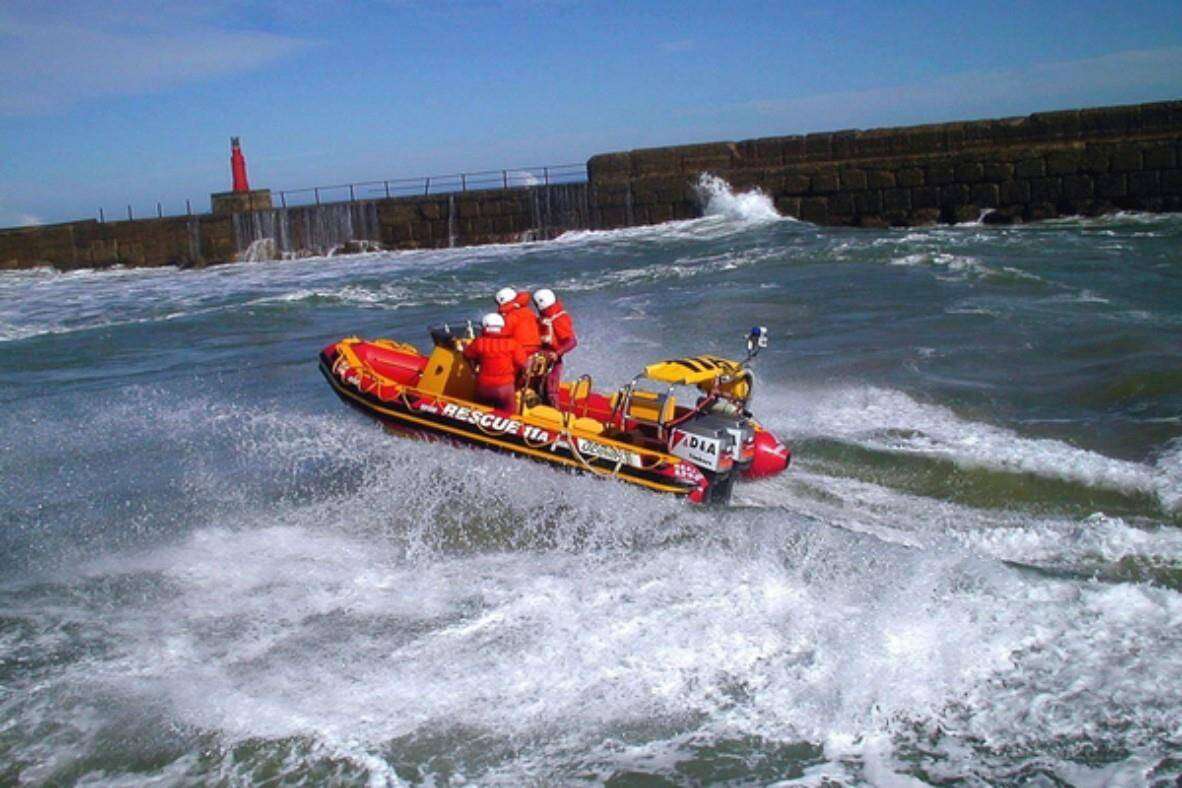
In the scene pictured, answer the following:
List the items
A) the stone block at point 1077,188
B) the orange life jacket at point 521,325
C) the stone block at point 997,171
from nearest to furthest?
1. the orange life jacket at point 521,325
2. the stone block at point 1077,188
3. the stone block at point 997,171

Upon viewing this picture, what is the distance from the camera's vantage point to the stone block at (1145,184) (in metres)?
20.3

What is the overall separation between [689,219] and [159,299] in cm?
1096

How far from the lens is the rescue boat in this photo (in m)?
7.01

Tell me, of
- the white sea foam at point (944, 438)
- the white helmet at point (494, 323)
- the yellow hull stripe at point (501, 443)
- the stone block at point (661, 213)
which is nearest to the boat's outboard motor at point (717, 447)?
the yellow hull stripe at point (501, 443)

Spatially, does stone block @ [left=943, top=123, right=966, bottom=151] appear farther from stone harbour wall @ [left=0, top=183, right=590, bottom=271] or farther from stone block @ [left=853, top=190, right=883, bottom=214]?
stone harbour wall @ [left=0, top=183, right=590, bottom=271]

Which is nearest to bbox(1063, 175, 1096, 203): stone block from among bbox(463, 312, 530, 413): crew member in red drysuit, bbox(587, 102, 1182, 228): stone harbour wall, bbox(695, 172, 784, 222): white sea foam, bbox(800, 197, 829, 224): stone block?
bbox(587, 102, 1182, 228): stone harbour wall

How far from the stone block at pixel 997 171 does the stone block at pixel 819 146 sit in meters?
3.16

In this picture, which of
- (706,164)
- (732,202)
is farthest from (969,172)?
(706,164)

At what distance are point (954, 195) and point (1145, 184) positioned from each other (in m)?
3.33

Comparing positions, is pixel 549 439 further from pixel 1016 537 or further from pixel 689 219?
pixel 689 219

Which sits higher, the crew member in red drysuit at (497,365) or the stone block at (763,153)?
the stone block at (763,153)

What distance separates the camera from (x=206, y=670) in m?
5.04

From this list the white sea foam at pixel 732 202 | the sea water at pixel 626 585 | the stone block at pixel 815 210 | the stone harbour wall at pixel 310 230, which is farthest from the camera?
the stone harbour wall at pixel 310 230

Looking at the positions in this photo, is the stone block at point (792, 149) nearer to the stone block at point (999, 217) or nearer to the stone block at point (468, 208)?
the stone block at point (999, 217)
